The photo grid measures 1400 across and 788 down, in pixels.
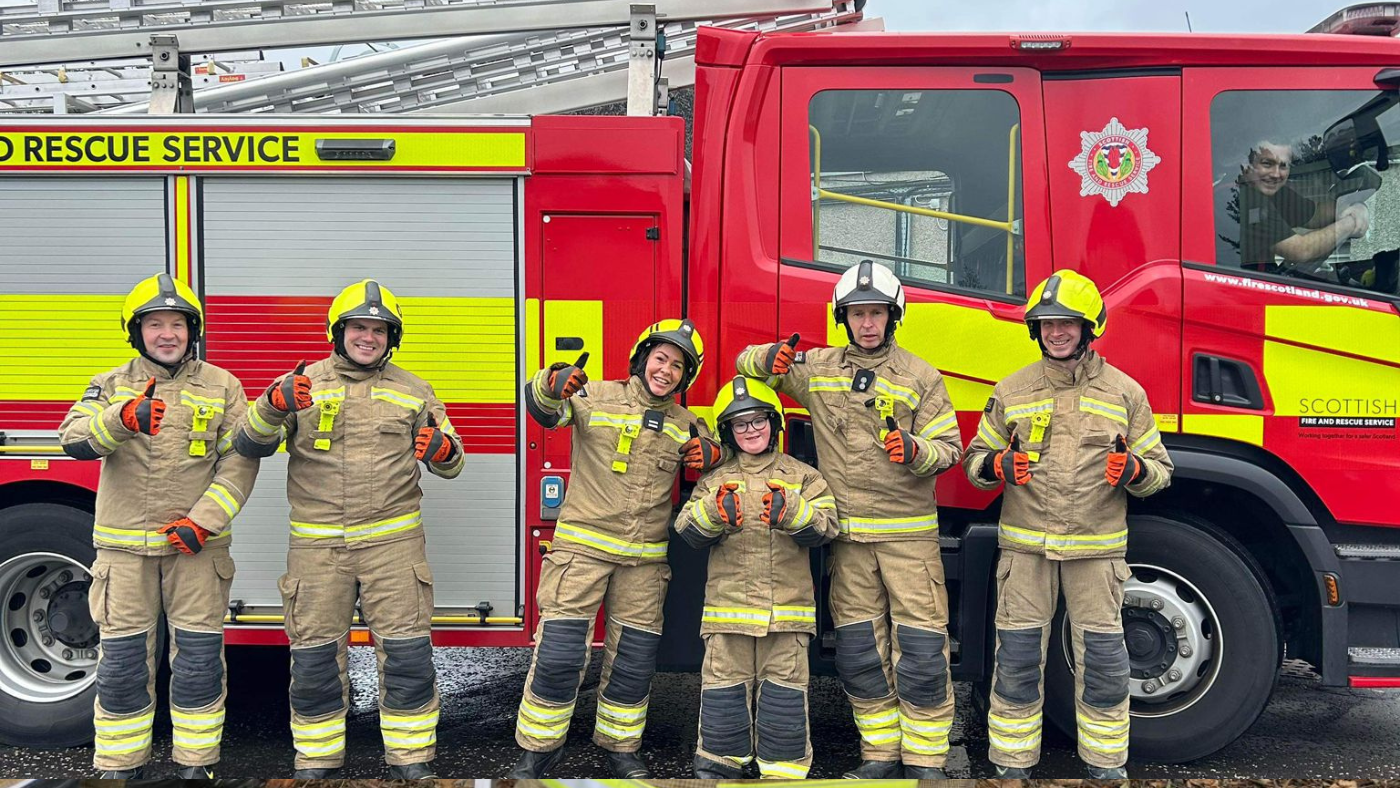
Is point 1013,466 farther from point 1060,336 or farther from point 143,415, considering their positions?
point 143,415

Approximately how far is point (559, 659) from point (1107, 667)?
1945 mm

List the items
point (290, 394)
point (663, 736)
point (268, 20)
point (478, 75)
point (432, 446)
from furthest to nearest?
1. point (478, 75)
2. point (268, 20)
3. point (663, 736)
4. point (432, 446)
5. point (290, 394)

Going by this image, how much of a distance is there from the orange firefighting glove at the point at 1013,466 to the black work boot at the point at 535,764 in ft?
6.18

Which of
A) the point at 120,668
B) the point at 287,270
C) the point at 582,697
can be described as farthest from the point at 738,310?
the point at 120,668

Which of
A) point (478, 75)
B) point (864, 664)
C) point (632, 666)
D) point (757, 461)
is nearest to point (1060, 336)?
point (757, 461)

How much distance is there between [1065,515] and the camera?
391 centimetres

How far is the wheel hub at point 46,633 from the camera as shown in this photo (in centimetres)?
441

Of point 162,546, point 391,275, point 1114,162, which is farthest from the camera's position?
point 391,275

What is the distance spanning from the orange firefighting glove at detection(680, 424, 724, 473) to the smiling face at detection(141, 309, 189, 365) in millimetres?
1884

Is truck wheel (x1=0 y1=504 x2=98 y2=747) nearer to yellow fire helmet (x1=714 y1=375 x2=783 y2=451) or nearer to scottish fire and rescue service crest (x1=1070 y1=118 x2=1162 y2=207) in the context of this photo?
yellow fire helmet (x1=714 y1=375 x2=783 y2=451)

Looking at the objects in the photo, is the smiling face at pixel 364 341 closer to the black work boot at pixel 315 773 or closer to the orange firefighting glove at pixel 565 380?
the orange firefighting glove at pixel 565 380

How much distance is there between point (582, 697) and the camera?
17.6ft

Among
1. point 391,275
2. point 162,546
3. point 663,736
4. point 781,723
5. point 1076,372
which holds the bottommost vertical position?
point 663,736

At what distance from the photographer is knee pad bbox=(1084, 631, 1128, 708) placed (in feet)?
12.8
